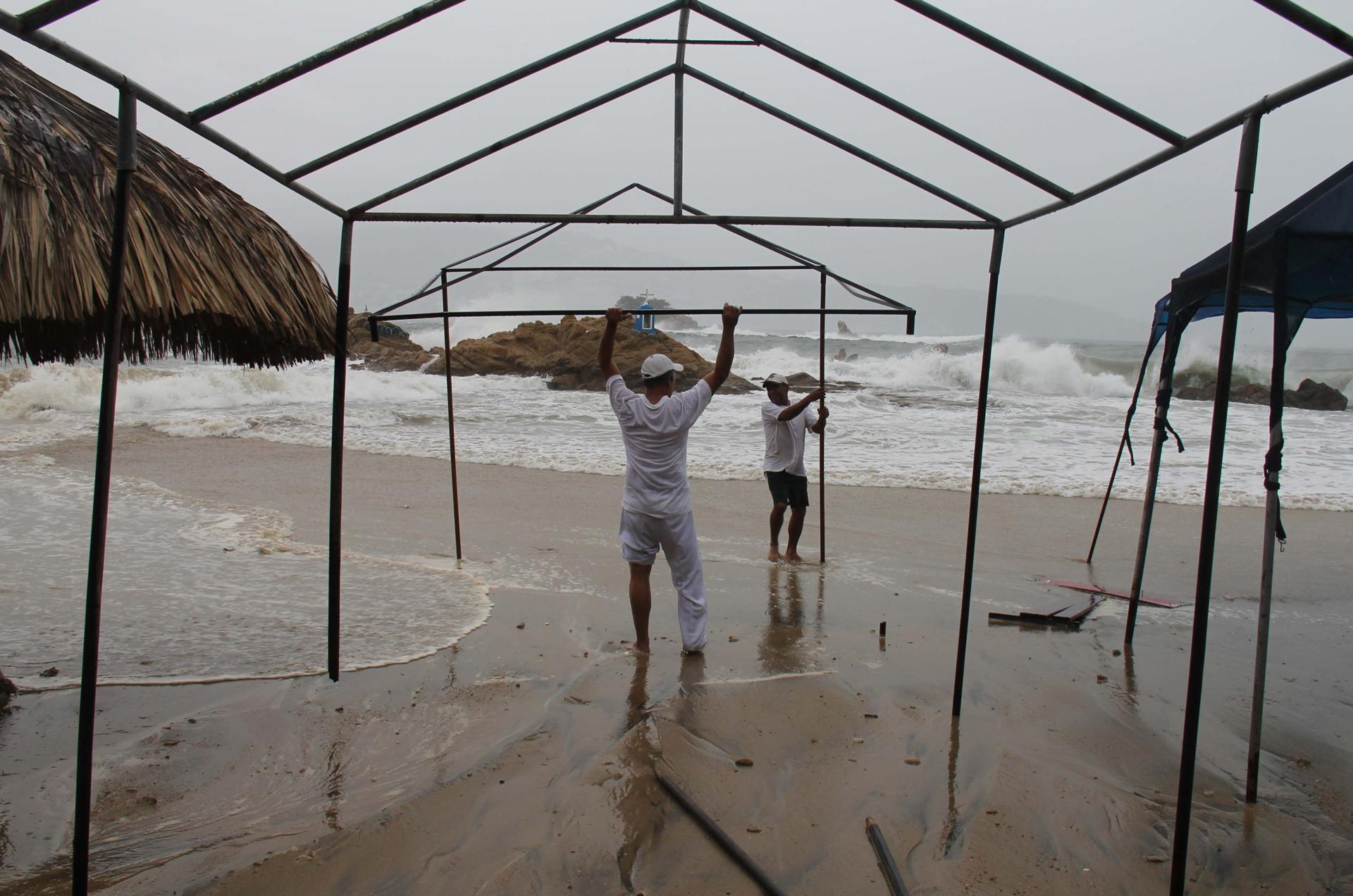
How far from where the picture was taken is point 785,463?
24.7 feet

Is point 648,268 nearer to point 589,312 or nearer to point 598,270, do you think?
point 598,270

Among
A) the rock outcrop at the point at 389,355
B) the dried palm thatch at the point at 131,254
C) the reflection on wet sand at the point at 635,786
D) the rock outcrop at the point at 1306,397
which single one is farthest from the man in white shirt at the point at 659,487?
the rock outcrop at the point at 389,355

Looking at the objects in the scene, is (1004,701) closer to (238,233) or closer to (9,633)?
(238,233)

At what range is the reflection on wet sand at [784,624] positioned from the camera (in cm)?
491

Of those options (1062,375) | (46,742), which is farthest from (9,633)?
(1062,375)

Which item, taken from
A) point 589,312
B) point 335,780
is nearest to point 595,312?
point 589,312

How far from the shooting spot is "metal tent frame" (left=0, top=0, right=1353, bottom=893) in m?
2.25

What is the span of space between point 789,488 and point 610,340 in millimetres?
3271

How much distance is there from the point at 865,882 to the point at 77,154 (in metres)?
3.36

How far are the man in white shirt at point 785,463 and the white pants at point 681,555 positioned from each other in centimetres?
260

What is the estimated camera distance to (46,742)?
371 cm

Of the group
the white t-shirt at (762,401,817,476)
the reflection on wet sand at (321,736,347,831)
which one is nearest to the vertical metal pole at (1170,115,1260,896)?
the reflection on wet sand at (321,736,347,831)

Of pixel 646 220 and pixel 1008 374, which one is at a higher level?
pixel 1008 374

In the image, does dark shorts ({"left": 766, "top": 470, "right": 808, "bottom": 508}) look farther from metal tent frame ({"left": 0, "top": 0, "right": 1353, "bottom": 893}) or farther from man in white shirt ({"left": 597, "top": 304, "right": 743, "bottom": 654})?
metal tent frame ({"left": 0, "top": 0, "right": 1353, "bottom": 893})
